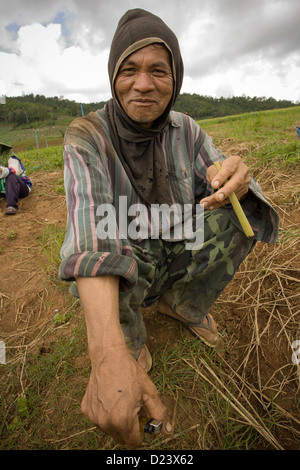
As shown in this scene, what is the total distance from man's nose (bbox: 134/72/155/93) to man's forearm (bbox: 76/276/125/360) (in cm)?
85

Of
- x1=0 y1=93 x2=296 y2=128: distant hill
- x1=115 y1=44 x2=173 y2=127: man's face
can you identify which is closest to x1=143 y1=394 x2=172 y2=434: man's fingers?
x1=115 y1=44 x2=173 y2=127: man's face

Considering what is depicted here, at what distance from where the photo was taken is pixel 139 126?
114 cm

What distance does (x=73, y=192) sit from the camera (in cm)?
83

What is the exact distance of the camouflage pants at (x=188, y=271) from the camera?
1.13 meters

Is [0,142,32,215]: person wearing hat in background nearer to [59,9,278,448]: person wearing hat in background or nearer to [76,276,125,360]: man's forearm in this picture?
[59,9,278,448]: person wearing hat in background

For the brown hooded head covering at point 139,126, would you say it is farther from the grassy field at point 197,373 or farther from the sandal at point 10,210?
the sandal at point 10,210

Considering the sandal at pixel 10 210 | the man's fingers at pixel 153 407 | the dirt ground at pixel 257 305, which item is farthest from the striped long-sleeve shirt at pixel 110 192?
the sandal at pixel 10 210

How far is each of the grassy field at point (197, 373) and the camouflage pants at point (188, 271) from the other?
232 mm

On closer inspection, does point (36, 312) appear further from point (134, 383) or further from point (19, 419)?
point (134, 383)

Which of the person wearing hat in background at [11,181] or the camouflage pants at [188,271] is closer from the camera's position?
the camouflage pants at [188,271]

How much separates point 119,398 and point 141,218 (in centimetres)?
78

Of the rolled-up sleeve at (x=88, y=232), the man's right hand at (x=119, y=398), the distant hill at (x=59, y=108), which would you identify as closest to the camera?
the man's right hand at (x=119, y=398)
